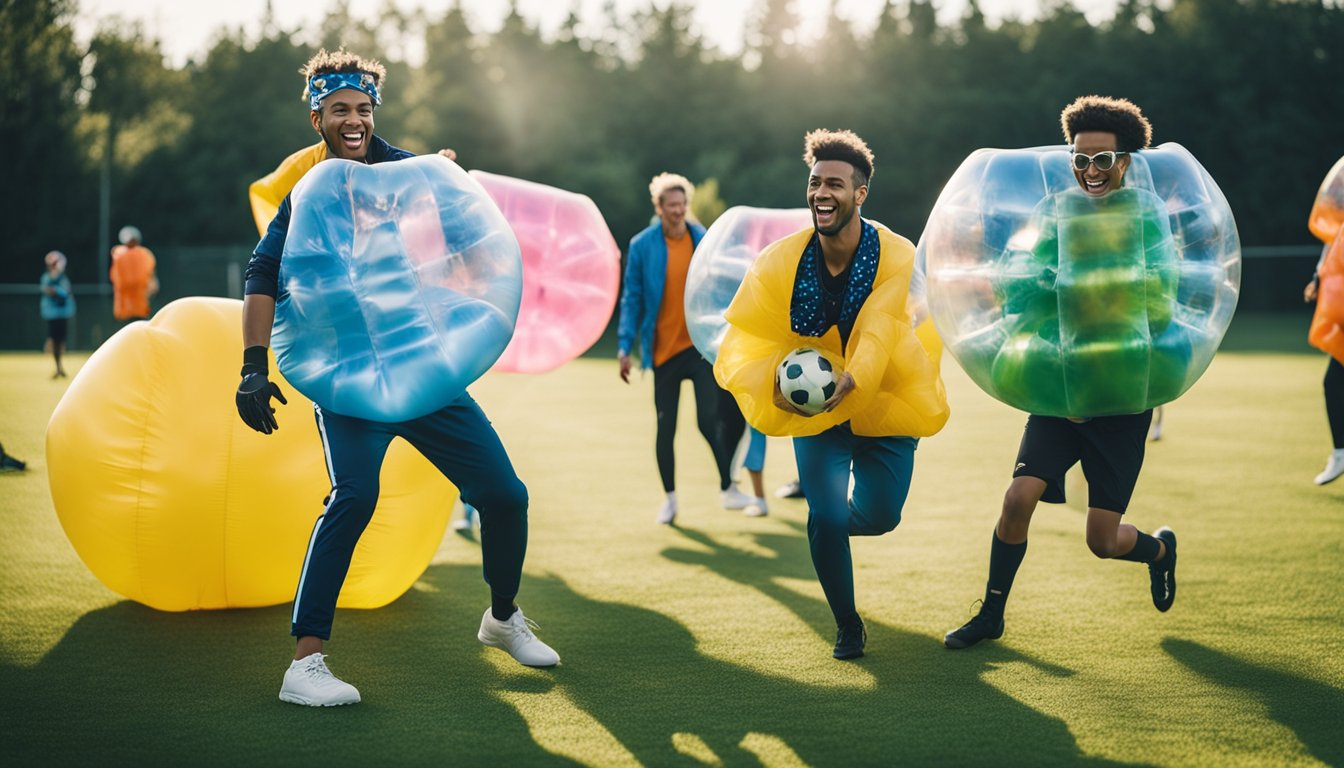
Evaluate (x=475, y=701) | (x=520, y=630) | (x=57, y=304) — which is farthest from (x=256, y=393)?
(x=57, y=304)

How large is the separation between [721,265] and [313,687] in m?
3.44

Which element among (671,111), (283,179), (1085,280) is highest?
(671,111)

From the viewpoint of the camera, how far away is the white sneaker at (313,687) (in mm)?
4500

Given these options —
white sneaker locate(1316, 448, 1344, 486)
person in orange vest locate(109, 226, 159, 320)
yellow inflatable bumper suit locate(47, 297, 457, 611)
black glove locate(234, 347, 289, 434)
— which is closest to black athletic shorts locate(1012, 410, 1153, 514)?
yellow inflatable bumper suit locate(47, 297, 457, 611)

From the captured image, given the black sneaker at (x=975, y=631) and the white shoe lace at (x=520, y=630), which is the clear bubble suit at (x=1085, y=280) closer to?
the black sneaker at (x=975, y=631)

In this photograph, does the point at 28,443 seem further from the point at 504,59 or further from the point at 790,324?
the point at 504,59

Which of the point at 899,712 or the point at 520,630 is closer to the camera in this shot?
the point at 899,712

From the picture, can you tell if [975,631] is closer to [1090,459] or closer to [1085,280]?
[1090,459]

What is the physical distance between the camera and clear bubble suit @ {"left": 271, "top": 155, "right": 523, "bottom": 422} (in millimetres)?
4258

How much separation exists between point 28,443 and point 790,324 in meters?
9.75

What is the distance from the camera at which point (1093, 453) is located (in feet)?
16.4

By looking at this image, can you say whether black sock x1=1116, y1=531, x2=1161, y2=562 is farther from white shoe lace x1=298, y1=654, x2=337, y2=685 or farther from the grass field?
white shoe lace x1=298, y1=654, x2=337, y2=685

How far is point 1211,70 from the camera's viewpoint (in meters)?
46.0

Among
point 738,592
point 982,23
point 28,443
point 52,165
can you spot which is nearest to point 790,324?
point 738,592
